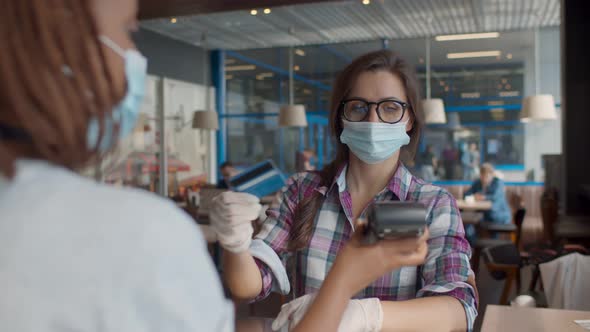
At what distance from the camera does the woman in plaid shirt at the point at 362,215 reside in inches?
56.7

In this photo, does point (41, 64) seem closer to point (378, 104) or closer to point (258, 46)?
point (378, 104)

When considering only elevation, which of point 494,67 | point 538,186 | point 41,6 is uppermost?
point 494,67

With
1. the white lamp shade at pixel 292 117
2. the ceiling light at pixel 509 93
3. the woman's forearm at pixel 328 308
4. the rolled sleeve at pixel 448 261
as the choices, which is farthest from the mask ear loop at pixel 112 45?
the ceiling light at pixel 509 93

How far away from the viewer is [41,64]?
22.5 inches

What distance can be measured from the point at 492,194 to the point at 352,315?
7055 millimetres

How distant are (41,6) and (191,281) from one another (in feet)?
1.05

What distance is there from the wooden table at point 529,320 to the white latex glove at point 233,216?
3.70 ft

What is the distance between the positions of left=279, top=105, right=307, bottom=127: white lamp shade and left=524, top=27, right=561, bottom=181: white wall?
449cm

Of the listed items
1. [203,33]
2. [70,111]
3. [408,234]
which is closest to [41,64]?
[70,111]

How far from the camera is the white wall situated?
10609 millimetres

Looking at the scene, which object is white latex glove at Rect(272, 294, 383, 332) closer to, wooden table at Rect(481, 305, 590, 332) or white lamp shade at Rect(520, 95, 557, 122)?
wooden table at Rect(481, 305, 590, 332)

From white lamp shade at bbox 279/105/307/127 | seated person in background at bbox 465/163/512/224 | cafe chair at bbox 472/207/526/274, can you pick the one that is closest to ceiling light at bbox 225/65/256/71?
white lamp shade at bbox 279/105/307/127

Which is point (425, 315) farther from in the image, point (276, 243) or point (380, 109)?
point (380, 109)

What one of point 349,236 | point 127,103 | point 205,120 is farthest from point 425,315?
point 205,120
